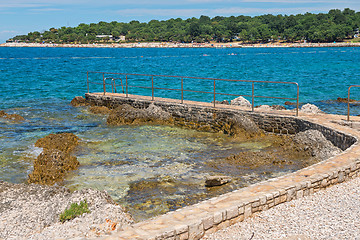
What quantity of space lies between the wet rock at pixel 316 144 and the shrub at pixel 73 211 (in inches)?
257

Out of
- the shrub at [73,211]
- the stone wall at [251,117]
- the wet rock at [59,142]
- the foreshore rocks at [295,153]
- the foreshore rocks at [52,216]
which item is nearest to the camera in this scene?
the foreshore rocks at [52,216]

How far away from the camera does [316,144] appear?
11.1 m

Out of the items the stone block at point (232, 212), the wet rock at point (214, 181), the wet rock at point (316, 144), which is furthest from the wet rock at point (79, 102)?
the stone block at point (232, 212)

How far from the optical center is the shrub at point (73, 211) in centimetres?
621

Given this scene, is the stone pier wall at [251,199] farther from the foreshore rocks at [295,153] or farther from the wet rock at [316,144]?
the foreshore rocks at [295,153]

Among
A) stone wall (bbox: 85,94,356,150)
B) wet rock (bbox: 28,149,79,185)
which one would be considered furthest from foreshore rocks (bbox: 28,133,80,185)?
stone wall (bbox: 85,94,356,150)

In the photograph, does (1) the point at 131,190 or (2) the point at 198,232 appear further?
(1) the point at 131,190

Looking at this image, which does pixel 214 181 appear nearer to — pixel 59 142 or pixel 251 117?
pixel 251 117

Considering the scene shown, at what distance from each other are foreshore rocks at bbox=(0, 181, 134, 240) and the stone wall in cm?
651

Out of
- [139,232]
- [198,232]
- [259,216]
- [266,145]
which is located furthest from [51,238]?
[266,145]

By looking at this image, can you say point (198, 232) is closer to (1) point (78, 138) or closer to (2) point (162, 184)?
(2) point (162, 184)

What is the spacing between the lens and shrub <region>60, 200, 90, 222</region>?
621cm

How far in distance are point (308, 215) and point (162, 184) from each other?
383 centimetres

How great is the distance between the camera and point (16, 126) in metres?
16.6
